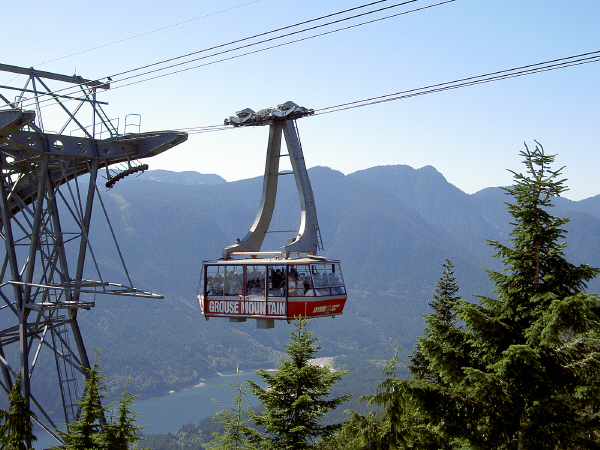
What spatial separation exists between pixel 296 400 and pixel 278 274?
421 centimetres

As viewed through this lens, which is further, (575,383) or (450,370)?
(450,370)

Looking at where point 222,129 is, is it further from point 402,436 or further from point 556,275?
point 556,275

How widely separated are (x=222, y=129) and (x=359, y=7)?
11.1m

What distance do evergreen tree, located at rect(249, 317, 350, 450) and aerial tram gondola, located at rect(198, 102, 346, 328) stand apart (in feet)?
Result: 4.66

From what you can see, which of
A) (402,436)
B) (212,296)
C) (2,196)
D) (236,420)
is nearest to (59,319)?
(2,196)

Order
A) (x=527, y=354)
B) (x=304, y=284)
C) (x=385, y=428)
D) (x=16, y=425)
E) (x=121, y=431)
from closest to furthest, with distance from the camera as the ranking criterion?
1. (x=527, y=354)
2. (x=385, y=428)
3. (x=16, y=425)
4. (x=121, y=431)
5. (x=304, y=284)

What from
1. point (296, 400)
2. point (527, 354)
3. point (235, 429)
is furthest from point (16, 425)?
point (527, 354)

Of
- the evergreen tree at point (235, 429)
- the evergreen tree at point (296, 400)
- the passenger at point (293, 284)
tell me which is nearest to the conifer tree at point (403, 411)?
the evergreen tree at point (296, 400)

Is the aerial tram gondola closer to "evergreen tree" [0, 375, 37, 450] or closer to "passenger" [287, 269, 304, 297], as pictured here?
"passenger" [287, 269, 304, 297]

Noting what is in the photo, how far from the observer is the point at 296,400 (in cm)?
1767

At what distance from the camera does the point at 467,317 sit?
39.0 ft

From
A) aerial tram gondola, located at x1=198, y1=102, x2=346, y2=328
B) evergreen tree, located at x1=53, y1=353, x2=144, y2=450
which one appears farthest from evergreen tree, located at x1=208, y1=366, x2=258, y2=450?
evergreen tree, located at x1=53, y1=353, x2=144, y2=450

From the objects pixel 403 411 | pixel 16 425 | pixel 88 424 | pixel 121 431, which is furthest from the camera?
pixel 88 424

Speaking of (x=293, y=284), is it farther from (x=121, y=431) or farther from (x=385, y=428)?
(x=121, y=431)
